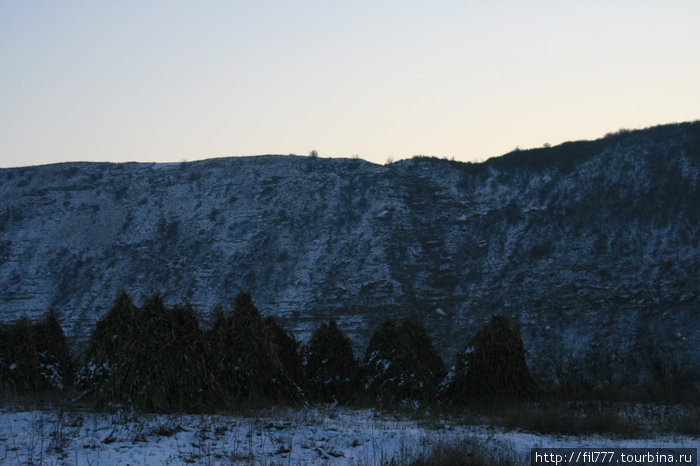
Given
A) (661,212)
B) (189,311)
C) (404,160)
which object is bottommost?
(189,311)

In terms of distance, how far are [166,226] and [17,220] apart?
8.99 meters

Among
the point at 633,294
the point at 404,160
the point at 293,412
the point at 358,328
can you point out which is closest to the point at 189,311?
the point at 293,412

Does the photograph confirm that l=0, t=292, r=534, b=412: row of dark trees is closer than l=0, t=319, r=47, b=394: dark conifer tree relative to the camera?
Yes

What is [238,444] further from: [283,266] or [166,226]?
[166,226]

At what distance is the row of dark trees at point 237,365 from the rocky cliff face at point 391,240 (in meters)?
9.68

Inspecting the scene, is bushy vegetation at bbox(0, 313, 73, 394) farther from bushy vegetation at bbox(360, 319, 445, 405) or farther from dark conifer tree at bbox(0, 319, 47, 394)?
bushy vegetation at bbox(360, 319, 445, 405)

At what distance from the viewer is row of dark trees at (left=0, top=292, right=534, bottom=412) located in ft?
39.7

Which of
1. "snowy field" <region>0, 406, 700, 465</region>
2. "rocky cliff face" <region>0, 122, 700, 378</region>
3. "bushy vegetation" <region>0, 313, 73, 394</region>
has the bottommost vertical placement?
"snowy field" <region>0, 406, 700, 465</region>

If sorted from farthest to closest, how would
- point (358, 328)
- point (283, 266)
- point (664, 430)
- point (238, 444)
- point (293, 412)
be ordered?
1. point (283, 266)
2. point (358, 328)
3. point (293, 412)
4. point (664, 430)
5. point (238, 444)

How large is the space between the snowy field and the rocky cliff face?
1466 cm

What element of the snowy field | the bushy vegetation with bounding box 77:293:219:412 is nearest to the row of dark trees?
the bushy vegetation with bounding box 77:293:219:412

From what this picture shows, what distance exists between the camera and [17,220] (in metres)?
37.6

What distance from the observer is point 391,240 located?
3253 centimetres

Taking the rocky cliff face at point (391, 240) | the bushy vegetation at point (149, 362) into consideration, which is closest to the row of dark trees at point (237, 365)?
the bushy vegetation at point (149, 362)
